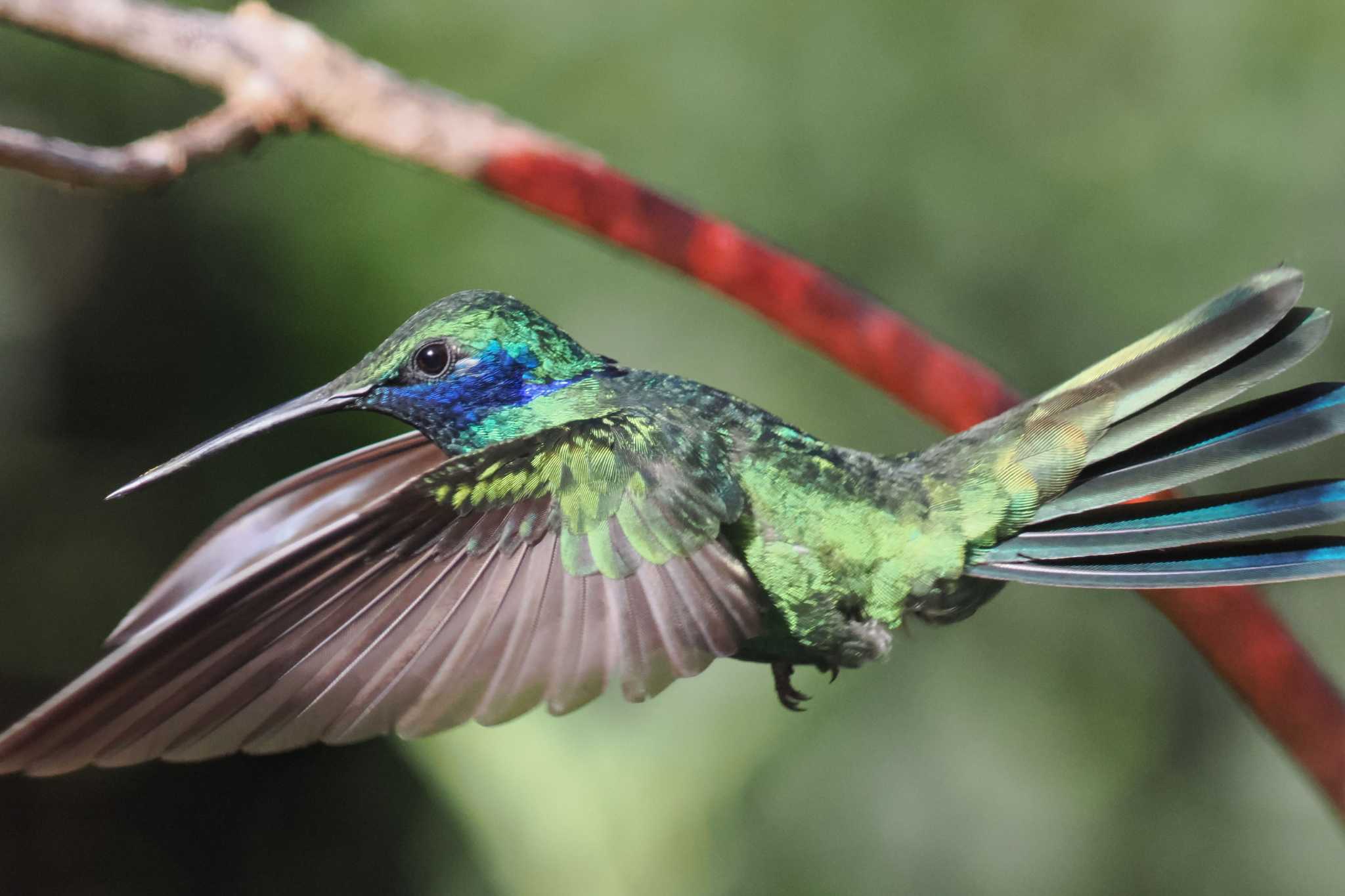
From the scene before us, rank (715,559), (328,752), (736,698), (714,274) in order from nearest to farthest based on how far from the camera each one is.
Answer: (715,559), (714,274), (736,698), (328,752)

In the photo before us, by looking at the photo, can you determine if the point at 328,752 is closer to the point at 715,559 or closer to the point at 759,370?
the point at 759,370

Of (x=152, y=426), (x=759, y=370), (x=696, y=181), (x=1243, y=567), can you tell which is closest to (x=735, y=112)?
(x=696, y=181)

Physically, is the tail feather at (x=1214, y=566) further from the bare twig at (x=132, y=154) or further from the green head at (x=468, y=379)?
the bare twig at (x=132, y=154)

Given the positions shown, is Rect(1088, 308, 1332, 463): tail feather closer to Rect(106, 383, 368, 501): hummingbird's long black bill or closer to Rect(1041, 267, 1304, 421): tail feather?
Rect(1041, 267, 1304, 421): tail feather

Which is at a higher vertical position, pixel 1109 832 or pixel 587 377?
pixel 587 377

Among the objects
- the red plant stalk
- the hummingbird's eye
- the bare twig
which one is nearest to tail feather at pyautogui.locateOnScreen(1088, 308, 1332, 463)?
the red plant stalk

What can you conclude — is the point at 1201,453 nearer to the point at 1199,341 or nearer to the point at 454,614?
the point at 1199,341

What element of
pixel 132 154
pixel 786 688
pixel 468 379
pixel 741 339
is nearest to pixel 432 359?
pixel 468 379
